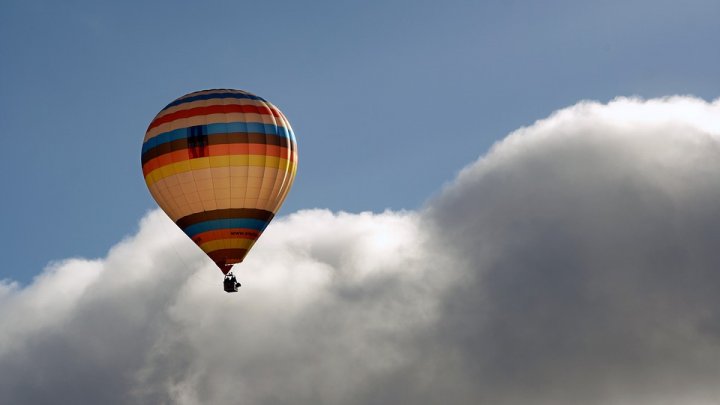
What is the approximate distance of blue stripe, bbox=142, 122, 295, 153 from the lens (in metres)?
134

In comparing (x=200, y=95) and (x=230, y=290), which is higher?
(x=200, y=95)

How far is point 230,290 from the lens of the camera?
434 ft

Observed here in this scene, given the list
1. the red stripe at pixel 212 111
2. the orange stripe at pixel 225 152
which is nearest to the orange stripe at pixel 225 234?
the orange stripe at pixel 225 152

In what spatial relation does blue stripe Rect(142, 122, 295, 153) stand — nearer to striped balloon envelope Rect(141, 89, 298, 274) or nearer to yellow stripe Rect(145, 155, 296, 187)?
striped balloon envelope Rect(141, 89, 298, 274)

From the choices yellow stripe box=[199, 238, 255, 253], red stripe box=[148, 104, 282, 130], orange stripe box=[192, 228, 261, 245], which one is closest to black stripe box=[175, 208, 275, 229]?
orange stripe box=[192, 228, 261, 245]

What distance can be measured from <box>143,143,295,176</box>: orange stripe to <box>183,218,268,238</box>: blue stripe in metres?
5.49

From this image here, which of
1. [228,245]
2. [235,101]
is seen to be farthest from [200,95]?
[228,245]

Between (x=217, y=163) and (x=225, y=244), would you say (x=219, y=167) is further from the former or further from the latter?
(x=225, y=244)

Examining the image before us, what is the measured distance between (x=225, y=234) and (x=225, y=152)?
6709 millimetres

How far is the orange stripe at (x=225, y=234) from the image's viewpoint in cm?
13462

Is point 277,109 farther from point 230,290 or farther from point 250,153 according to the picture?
point 230,290

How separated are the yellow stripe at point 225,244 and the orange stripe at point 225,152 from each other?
23.3 feet

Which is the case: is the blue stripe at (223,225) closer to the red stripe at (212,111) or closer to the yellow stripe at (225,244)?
the yellow stripe at (225,244)

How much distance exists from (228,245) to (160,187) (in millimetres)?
7767
